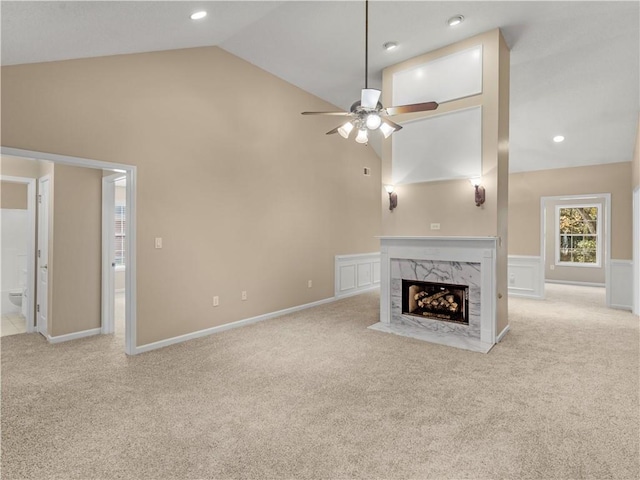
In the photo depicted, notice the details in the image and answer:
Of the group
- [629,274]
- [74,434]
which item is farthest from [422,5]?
[629,274]

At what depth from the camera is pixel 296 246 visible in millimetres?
5629

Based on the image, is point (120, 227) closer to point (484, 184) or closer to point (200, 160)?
point (200, 160)

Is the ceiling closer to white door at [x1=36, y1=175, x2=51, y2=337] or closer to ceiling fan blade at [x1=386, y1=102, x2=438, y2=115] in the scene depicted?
ceiling fan blade at [x1=386, y1=102, x2=438, y2=115]

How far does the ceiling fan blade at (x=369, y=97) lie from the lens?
8.95 feet

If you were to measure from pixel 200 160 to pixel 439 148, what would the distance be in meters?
3.01

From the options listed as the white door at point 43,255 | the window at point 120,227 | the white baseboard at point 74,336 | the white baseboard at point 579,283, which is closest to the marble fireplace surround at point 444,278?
the white baseboard at point 74,336

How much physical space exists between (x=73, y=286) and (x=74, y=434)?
2.55 m

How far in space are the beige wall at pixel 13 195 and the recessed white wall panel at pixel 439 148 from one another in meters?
5.70

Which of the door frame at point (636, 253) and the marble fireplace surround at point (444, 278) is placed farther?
the door frame at point (636, 253)

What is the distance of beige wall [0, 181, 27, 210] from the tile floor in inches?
66.5

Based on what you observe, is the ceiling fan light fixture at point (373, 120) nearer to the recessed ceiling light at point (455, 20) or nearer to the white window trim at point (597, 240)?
the recessed ceiling light at point (455, 20)

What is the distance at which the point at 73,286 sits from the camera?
424 centimetres

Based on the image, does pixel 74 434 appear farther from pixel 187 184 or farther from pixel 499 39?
pixel 499 39

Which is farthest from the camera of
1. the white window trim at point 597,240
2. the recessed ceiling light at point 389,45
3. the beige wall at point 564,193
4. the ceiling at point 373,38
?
the white window trim at point 597,240
